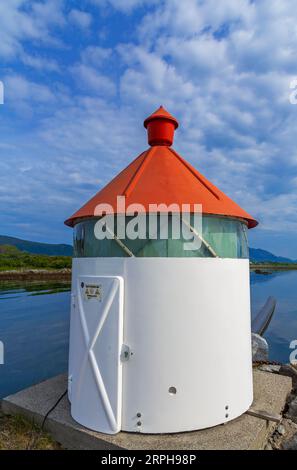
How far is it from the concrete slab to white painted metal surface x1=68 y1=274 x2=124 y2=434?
0.63ft

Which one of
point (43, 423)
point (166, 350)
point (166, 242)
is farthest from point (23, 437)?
point (166, 242)

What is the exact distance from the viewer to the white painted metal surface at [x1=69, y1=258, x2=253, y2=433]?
194 inches

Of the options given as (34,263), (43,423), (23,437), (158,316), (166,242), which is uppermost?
(166,242)

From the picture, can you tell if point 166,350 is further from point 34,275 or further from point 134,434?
point 34,275

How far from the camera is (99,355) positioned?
5.11 metres

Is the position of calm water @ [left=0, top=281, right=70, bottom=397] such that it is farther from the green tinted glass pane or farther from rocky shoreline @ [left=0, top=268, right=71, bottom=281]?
rocky shoreline @ [left=0, top=268, right=71, bottom=281]

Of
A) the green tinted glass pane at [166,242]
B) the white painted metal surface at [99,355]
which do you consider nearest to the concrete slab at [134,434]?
the white painted metal surface at [99,355]

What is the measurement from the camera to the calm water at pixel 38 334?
37.2 ft

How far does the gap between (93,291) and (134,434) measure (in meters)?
2.11

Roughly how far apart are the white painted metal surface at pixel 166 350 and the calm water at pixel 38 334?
5874mm

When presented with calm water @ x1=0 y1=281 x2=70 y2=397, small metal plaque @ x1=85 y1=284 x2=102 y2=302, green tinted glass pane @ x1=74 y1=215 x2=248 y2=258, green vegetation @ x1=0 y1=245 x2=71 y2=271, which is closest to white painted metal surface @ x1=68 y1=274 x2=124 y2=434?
small metal plaque @ x1=85 y1=284 x2=102 y2=302

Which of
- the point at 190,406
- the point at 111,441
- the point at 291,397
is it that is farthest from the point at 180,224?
the point at 291,397

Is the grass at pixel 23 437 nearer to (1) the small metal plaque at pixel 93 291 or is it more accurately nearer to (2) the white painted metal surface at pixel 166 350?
(2) the white painted metal surface at pixel 166 350

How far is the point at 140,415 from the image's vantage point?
4.95 meters
